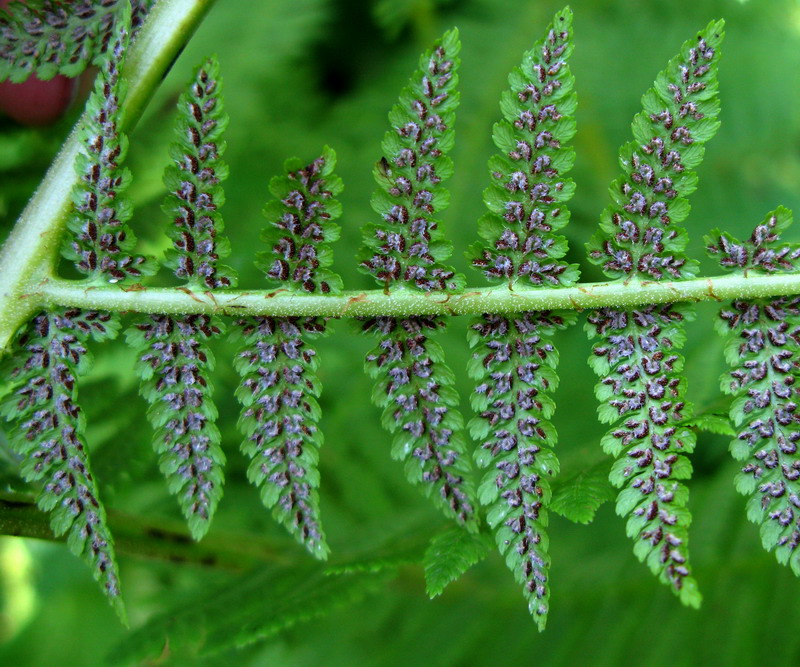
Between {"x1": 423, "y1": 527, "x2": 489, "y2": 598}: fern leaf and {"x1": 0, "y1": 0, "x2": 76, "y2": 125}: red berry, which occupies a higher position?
{"x1": 0, "y1": 0, "x2": 76, "y2": 125}: red berry

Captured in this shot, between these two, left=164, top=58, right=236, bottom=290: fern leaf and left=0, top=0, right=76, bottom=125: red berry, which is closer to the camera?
left=164, top=58, right=236, bottom=290: fern leaf

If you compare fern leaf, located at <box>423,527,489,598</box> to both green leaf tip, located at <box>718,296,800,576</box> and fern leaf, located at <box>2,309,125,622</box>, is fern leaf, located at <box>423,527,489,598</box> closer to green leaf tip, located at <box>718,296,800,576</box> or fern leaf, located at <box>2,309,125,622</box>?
green leaf tip, located at <box>718,296,800,576</box>

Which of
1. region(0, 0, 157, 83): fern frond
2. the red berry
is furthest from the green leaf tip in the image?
the red berry

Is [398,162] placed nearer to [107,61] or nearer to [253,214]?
[107,61]

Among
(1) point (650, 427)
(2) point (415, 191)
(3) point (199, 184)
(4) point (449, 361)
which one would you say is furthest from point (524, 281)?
(4) point (449, 361)

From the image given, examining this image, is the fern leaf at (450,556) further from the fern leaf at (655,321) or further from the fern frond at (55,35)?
the fern frond at (55,35)

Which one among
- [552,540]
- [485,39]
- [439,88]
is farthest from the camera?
[485,39]

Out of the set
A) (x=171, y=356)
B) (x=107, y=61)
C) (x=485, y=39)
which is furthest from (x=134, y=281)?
(x=485, y=39)
